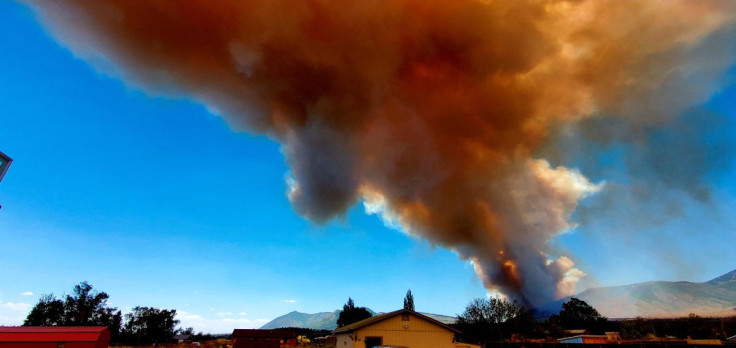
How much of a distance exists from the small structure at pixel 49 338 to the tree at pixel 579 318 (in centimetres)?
7477

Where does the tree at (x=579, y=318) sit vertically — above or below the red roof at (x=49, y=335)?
above

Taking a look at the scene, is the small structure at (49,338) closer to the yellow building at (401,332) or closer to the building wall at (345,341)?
the building wall at (345,341)

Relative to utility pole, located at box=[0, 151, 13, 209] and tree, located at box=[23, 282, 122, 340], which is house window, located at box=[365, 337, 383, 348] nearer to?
utility pole, located at box=[0, 151, 13, 209]

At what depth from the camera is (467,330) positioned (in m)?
65.9

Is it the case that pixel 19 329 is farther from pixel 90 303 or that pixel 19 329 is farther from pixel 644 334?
pixel 644 334

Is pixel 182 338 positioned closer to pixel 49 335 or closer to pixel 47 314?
pixel 47 314

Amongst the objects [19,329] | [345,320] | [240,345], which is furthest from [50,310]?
[345,320]

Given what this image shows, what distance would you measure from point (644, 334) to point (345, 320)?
204ft

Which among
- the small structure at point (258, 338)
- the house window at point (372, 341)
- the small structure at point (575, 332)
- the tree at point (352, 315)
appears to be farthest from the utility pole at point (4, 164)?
the tree at point (352, 315)

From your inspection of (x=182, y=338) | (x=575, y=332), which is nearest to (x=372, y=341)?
(x=575, y=332)

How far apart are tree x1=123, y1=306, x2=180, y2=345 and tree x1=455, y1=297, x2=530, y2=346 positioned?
60.1 meters

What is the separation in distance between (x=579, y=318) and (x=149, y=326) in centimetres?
8668

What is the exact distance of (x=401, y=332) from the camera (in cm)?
2573

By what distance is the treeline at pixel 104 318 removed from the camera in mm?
62844
